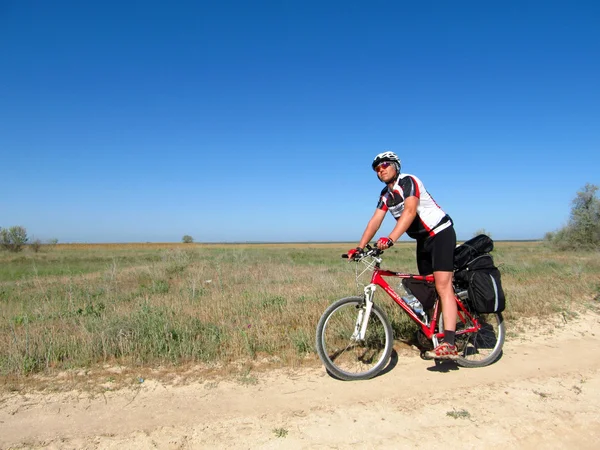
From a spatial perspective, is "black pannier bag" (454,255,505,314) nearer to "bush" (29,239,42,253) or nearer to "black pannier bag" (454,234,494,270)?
"black pannier bag" (454,234,494,270)

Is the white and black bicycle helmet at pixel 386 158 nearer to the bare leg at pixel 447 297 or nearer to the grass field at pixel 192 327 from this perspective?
the bare leg at pixel 447 297

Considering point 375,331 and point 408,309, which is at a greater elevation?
point 408,309

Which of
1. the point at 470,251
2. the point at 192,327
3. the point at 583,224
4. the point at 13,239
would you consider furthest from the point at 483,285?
the point at 13,239

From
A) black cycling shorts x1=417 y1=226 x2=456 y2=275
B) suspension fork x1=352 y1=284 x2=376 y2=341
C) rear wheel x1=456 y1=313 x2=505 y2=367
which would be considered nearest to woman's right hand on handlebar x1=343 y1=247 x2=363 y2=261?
suspension fork x1=352 y1=284 x2=376 y2=341

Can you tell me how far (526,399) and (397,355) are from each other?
148 cm

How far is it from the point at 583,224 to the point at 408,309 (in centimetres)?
2958

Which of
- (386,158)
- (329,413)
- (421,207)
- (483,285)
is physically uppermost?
(386,158)

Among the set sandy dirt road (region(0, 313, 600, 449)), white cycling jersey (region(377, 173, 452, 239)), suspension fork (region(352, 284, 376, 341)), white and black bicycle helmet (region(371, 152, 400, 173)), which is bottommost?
sandy dirt road (region(0, 313, 600, 449))

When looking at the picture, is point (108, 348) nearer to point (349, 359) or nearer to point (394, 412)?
point (349, 359)

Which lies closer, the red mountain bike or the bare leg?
the red mountain bike

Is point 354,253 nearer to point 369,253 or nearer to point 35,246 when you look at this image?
point 369,253

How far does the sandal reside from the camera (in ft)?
13.0

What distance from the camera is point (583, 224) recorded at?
26.4m

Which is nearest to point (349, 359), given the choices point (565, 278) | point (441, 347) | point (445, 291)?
point (441, 347)
